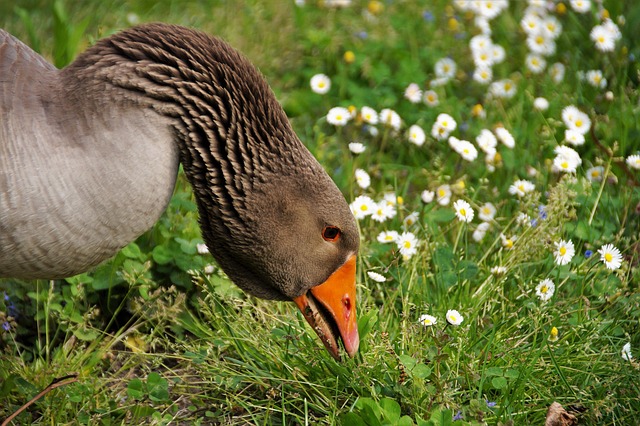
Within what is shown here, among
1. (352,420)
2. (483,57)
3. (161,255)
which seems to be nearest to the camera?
(352,420)

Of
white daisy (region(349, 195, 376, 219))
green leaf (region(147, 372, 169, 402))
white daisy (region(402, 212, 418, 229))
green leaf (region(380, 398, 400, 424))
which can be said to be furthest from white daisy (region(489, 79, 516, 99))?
green leaf (region(147, 372, 169, 402))

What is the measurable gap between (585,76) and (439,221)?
2173mm

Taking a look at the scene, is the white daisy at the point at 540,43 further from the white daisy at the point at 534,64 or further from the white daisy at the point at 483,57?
the white daisy at the point at 483,57

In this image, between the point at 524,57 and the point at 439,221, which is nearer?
the point at 439,221

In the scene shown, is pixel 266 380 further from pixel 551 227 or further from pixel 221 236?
→ pixel 551 227

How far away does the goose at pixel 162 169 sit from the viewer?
11.8ft

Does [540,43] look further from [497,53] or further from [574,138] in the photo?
[574,138]

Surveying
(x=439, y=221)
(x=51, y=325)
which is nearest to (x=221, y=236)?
(x=51, y=325)

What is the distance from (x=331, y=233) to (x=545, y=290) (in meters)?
1.21

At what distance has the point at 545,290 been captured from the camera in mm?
4465

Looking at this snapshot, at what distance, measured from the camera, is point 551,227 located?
4.71 metres

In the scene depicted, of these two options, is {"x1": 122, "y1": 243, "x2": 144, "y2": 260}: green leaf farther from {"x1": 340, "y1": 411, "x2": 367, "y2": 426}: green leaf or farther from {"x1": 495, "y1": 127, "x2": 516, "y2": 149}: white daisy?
{"x1": 495, "y1": 127, "x2": 516, "y2": 149}: white daisy

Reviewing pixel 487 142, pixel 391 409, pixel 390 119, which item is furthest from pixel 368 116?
pixel 391 409

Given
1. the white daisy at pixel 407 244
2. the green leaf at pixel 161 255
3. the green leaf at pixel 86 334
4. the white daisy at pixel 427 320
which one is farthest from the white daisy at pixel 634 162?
the green leaf at pixel 86 334
